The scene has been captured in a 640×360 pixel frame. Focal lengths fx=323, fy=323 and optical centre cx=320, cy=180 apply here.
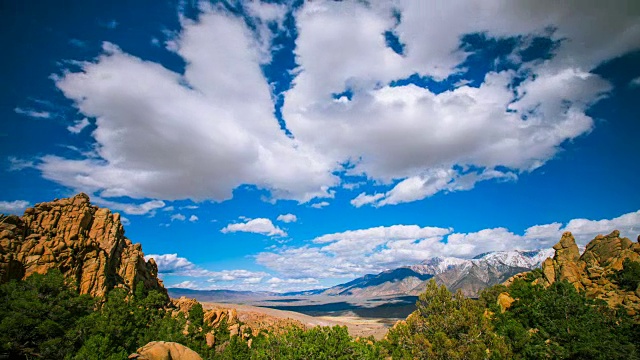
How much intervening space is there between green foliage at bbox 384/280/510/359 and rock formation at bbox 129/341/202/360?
76.5 ft

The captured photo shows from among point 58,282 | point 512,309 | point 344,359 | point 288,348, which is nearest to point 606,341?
point 512,309

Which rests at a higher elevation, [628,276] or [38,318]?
[628,276]

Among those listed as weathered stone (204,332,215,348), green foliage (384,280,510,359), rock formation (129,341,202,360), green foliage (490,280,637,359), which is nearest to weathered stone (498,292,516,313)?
green foliage (490,280,637,359)

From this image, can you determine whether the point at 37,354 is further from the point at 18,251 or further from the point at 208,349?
the point at 208,349

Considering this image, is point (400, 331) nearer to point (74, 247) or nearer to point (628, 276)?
point (628, 276)

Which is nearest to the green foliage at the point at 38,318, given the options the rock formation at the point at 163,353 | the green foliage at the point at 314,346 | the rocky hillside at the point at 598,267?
the rock formation at the point at 163,353

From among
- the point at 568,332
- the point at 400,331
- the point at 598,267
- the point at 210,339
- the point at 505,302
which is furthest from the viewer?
the point at 210,339

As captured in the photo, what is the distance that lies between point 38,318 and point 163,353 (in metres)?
15.9

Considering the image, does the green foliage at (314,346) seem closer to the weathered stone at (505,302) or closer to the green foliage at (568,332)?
the green foliage at (568,332)

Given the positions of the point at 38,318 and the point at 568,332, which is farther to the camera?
the point at 568,332

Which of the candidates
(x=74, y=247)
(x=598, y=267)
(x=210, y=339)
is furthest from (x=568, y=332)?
(x=74, y=247)

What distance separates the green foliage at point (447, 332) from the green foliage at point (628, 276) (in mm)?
43509

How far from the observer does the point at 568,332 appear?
4012 centimetres

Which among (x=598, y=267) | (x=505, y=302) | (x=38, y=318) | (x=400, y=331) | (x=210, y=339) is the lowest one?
(x=210, y=339)
